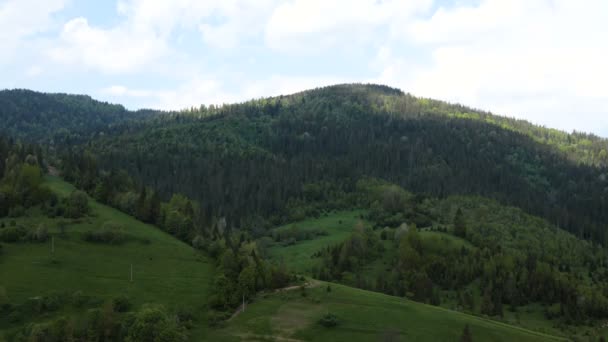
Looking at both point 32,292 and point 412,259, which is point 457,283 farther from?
point 32,292

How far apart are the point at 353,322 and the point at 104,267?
6503 centimetres

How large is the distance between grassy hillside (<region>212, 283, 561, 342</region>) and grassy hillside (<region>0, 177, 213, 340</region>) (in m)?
12.6

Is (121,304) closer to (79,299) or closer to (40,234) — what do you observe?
(79,299)

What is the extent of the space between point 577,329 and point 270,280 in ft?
295

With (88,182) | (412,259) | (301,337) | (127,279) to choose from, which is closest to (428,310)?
(301,337)

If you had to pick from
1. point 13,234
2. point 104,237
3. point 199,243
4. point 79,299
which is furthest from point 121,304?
point 199,243

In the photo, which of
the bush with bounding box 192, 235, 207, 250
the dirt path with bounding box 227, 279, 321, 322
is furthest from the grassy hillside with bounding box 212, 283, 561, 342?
the bush with bounding box 192, 235, 207, 250

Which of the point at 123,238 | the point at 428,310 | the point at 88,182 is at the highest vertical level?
the point at 88,182

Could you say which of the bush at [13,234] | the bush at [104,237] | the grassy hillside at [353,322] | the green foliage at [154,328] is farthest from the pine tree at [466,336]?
the bush at [13,234]

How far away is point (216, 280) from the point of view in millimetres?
126000

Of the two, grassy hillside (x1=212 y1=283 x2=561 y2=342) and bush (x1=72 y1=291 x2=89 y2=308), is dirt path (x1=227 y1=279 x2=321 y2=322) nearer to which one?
grassy hillside (x1=212 y1=283 x2=561 y2=342)

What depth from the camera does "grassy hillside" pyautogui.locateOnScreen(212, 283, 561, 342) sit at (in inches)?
4213

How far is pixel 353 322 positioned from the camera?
112 metres

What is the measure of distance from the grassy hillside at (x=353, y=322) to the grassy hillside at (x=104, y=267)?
12570 mm
